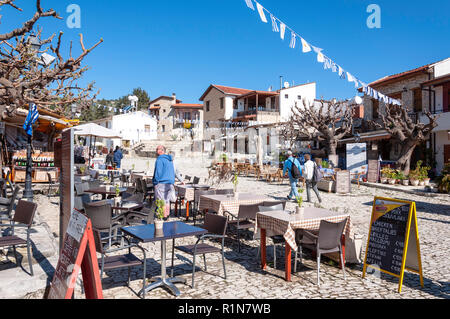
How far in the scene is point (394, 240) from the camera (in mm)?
4512

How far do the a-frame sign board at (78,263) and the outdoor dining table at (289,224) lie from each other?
2516 millimetres

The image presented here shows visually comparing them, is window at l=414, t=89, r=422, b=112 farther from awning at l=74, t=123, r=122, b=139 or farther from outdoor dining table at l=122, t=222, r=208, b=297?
outdoor dining table at l=122, t=222, r=208, b=297

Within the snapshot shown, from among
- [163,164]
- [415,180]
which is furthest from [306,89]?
[163,164]

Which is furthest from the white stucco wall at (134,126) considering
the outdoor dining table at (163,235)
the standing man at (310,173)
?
the outdoor dining table at (163,235)

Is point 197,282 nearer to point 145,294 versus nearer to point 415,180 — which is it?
point 145,294

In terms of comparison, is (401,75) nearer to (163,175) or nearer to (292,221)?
(163,175)

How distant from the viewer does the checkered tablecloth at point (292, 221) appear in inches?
186

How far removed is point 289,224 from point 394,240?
135 centimetres

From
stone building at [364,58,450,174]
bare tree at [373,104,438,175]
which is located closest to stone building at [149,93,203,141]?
stone building at [364,58,450,174]

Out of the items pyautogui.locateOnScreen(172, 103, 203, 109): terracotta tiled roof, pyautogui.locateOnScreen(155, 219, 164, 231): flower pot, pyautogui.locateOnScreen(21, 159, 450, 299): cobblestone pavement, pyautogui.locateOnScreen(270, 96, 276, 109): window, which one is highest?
pyautogui.locateOnScreen(172, 103, 203, 109): terracotta tiled roof

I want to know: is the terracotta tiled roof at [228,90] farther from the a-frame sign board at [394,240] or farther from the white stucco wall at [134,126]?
the a-frame sign board at [394,240]

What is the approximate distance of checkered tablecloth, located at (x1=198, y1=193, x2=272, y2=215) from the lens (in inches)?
266

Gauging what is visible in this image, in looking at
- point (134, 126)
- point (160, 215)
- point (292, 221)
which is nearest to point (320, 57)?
point (292, 221)

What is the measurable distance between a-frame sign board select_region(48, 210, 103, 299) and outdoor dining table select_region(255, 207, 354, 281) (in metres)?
2.52
